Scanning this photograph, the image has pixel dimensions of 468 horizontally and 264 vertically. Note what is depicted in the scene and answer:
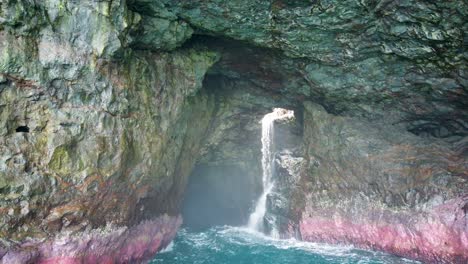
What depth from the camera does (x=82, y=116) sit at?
14719 mm

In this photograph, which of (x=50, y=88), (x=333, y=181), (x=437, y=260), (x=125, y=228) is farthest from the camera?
(x=333, y=181)

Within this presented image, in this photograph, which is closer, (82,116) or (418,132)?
(82,116)

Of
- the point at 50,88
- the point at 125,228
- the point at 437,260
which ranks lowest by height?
the point at 437,260

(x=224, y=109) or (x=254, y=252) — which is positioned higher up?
(x=224, y=109)

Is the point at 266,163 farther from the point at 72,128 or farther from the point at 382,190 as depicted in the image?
the point at 72,128

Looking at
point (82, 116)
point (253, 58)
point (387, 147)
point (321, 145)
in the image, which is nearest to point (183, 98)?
point (253, 58)

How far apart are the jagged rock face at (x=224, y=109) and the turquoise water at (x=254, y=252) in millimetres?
1036

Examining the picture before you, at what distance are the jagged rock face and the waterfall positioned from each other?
251cm

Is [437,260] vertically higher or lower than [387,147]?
lower

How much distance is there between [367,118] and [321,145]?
11.5ft

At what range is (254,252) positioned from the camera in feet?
74.4

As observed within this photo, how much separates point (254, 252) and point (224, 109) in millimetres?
9835

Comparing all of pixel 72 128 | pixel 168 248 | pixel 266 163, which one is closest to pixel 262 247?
pixel 168 248

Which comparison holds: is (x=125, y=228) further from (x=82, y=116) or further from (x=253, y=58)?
(x=253, y=58)
